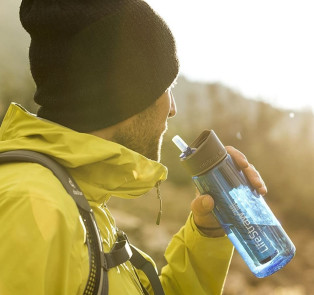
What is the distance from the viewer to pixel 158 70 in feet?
7.57

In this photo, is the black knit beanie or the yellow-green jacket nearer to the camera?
the yellow-green jacket

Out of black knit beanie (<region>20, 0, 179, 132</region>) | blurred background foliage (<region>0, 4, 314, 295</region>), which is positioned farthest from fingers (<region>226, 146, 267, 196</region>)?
blurred background foliage (<region>0, 4, 314, 295</region>)

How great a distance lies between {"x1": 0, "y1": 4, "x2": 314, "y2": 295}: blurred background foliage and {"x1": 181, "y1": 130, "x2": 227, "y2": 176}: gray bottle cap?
17.4 feet

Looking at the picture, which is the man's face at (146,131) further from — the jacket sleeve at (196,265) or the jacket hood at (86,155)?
the jacket sleeve at (196,265)

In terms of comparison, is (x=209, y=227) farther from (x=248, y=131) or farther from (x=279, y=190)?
(x=248, y=131)

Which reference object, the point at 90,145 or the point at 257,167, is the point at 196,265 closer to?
the point at 90,145

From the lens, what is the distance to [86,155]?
175 cm

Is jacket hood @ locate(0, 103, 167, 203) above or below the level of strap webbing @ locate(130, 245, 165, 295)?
above

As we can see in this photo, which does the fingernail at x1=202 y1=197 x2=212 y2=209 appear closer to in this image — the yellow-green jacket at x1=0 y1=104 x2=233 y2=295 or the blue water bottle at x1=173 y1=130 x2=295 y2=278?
the blue water bottle at x1=173 y1=130 x2=295 y2=278

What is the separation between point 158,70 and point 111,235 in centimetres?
74

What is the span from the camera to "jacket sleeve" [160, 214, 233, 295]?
2.47 metres

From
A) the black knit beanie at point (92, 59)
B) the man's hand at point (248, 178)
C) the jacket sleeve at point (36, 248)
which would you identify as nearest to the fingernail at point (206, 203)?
the man's hand at point (248, 178)

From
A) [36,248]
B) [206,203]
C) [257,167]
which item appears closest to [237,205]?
[206,203]

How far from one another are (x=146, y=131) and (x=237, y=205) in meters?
0.46
